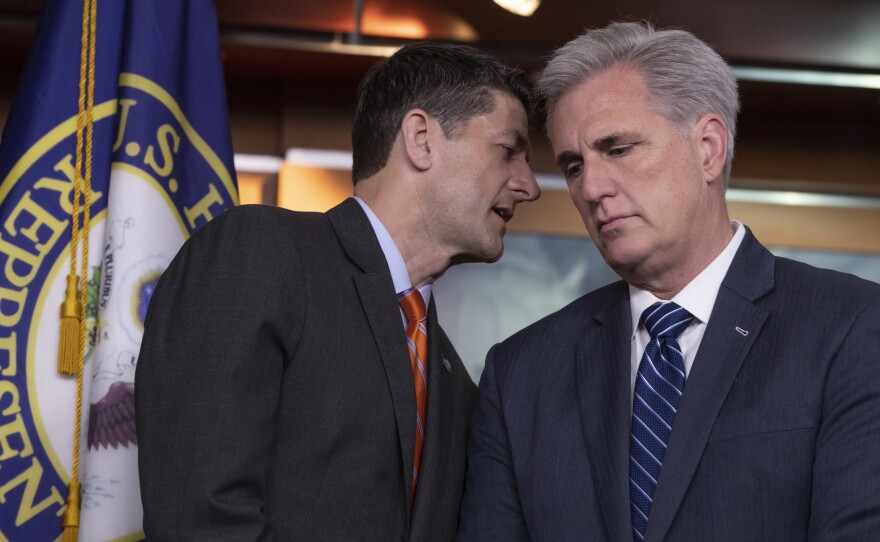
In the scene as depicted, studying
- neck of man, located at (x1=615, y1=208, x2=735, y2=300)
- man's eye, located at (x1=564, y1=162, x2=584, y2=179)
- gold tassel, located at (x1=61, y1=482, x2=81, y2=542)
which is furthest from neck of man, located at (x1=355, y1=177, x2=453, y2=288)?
gold tassel, located at (x1=61, y1=482, x2=81, y2=542)

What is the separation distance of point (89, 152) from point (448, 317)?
1853 mm

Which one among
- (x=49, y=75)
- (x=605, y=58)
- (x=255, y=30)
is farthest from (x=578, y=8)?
(x=49, y=75)

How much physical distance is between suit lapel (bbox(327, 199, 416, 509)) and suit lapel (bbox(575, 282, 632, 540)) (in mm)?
347

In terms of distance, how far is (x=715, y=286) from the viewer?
7.16ft

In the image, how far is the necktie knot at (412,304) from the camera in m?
2.43

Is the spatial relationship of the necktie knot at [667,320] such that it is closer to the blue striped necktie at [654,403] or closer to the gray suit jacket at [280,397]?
the blue striped necktie at [654,403]

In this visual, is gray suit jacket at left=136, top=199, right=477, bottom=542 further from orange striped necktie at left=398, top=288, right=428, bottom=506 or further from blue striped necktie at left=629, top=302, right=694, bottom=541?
Answer: blue striped necktie at left=629, top=302, right=694, bottom=541

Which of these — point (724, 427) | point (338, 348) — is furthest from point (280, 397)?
point (724, 427)

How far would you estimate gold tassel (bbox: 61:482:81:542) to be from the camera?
8.43 feet

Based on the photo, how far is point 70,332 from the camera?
2594 millimetres

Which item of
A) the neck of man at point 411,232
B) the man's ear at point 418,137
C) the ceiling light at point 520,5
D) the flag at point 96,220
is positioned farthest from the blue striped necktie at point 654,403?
the ceiling light at point 520,5

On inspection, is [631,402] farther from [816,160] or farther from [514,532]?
[816,160]

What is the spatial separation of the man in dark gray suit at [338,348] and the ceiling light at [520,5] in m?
1.08

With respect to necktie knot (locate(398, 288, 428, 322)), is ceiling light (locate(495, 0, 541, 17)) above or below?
above
